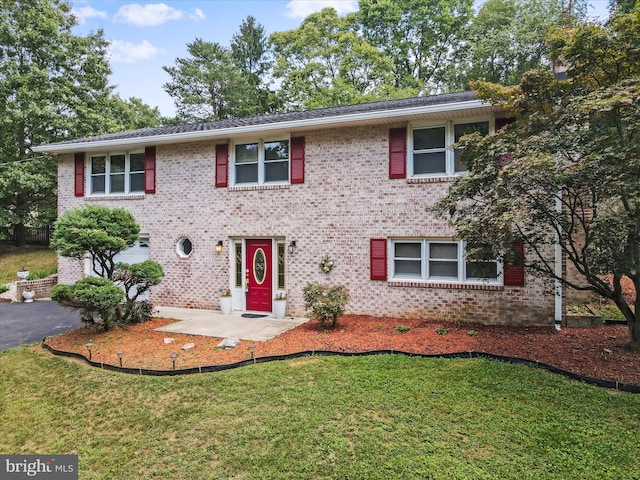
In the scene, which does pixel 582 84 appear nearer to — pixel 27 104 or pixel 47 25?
pixel 27 104

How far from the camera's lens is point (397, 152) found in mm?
9062

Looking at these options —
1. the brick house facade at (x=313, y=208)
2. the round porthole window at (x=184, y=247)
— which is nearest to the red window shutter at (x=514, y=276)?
the brick house facade at (x=313, y=208)

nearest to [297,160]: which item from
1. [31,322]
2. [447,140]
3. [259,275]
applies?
[259,275]

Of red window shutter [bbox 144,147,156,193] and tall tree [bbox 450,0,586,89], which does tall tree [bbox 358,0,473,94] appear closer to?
tall tree [bbox 450,0,586,89]

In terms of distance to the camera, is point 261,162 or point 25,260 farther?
point 25,260

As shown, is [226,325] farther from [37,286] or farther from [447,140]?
[37,286]

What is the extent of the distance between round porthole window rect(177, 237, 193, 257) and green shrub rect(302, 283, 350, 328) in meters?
4.61

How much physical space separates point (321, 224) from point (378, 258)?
1.73 meters

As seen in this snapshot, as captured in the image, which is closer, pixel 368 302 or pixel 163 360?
pixel 163 360

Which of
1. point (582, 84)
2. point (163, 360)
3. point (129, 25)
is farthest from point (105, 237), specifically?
point (129, 25)

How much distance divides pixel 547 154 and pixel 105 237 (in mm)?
8267

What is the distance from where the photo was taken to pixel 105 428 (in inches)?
185

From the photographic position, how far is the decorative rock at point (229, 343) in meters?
7.18

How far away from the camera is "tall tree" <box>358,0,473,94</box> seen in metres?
26.3
